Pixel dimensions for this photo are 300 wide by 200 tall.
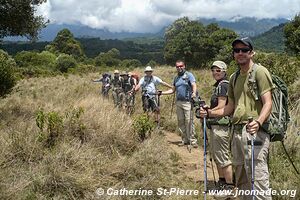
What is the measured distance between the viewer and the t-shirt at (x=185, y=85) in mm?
9008

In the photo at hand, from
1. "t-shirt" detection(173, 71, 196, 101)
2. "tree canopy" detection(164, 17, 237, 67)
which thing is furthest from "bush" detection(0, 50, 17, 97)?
"tree canopy" detection(164, 17, 237, 67)

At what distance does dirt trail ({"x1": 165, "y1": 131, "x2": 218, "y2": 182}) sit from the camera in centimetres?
713

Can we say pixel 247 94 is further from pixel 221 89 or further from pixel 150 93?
pixel 150 93

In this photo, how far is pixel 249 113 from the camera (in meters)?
4.25

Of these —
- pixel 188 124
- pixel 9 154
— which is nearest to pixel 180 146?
pixel 188 124

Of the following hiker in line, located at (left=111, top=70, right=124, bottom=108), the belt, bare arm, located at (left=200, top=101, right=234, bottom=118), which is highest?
bare arm, located at (left=200, top=101, right=234, bottom=118)

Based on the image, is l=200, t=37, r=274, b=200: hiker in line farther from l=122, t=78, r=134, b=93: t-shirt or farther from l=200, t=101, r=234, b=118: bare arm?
l=122, t=78, r=134, b=93: t-shirt

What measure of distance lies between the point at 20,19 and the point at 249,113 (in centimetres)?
948

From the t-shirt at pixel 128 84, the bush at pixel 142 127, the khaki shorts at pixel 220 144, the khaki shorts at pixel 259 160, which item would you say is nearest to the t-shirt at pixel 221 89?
the khaki shorts at pixel 220 144

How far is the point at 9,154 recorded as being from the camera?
6219 millimetres

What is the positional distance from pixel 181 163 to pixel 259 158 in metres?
3.68

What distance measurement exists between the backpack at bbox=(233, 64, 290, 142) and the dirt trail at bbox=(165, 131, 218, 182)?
9.44 feet

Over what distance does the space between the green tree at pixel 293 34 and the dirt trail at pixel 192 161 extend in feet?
94.2

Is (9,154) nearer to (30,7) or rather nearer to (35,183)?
(35,183)
